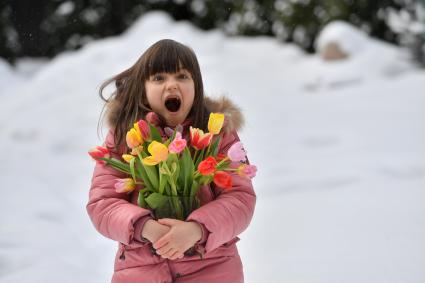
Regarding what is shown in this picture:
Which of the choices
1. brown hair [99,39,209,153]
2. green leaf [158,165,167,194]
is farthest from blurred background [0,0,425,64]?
green leaf [158,165,167,194]

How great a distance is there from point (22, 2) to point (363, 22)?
4.39 meters

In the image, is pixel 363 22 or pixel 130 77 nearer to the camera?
pixel 130 77

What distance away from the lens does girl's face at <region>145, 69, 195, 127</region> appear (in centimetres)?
111

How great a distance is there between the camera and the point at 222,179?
3.44 ft

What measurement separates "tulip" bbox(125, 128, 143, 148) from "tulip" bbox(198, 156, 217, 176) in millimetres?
128

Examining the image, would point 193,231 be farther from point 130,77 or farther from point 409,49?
point 409,49

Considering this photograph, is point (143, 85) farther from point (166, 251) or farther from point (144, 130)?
point (166, 251)

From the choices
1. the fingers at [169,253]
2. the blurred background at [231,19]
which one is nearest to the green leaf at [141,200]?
the fingers at [169,253]

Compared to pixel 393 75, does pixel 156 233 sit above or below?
above

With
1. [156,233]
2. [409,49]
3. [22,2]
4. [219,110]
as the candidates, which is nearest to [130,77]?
[219,110]

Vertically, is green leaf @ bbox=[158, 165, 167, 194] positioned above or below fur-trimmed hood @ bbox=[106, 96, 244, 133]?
below

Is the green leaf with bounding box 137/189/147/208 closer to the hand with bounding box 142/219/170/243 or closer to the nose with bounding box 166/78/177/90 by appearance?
the hand with bounding box 142/219/170/243

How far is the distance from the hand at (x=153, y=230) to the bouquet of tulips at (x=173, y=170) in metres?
0.04

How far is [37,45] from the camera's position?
247 inches
